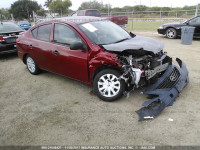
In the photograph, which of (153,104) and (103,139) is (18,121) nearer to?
(103,139)

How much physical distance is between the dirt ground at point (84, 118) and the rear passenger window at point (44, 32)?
1.22 meters

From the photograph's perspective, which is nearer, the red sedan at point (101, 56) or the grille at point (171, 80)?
the red sedan at point (101, 56)

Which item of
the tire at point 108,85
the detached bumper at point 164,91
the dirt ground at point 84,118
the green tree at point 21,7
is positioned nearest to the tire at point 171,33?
the dirt ground at point 84,118

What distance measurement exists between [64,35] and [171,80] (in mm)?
2588

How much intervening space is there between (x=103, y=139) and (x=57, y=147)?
0.70 metres

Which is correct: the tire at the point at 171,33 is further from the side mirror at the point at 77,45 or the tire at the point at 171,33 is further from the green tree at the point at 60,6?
the green tree at the point at 60,6

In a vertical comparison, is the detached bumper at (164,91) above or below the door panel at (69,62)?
below

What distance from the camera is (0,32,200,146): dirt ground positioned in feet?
9.69

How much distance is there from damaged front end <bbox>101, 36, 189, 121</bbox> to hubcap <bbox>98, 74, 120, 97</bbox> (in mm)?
190

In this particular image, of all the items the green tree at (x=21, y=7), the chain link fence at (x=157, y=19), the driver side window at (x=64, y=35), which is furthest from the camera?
the green tree at (x=21, y=7)

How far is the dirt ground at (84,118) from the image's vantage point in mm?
2954

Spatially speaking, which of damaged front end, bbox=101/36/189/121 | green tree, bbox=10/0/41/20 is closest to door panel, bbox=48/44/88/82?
damaged front end, bbox=101/36/189/121

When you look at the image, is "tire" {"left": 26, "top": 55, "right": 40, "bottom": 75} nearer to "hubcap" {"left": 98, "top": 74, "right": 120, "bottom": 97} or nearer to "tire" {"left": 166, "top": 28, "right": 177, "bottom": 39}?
"hubcap" {"left": 98, "top": 74, "right": 120, "bottom": 97}

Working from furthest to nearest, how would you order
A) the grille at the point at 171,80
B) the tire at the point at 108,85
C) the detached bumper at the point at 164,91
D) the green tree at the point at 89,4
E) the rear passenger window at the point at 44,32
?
1. the green tree at the point at 89,4
2. the rear passenger window at the point at 44,32
3. the grille at the point at 171,80
4. the tire at the point at 108,85
5. the detached bumper at the point at 164,91
